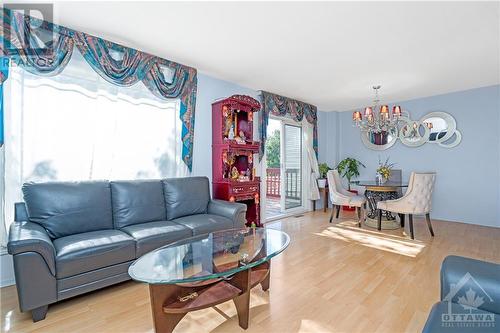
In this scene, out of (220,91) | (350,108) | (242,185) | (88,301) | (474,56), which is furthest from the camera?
(350,108)

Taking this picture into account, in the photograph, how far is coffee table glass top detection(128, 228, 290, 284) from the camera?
4.98 feet

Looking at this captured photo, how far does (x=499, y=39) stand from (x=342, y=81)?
177 centimetres

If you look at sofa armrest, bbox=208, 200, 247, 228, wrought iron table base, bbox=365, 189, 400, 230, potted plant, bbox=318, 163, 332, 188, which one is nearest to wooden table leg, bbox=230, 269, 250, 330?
sofa armrest, bbox=208, 200, 247, 228

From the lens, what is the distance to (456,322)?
1.07 metres

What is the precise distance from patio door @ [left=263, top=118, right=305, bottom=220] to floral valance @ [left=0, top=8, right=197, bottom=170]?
5.97 ft

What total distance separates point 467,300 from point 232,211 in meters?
2.20

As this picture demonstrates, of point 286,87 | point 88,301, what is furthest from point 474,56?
point 88,301

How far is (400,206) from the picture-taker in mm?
3781

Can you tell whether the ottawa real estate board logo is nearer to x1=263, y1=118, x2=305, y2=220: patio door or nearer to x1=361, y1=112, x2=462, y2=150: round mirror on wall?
x1=361, y1=112, x2=462, y2=150: round mirror on wall

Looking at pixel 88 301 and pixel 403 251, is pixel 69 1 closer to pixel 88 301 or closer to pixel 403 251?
pixel 88 301

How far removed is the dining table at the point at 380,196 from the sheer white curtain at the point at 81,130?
3076 millimetres

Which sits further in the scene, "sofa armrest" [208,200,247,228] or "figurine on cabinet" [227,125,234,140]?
"figurine on cabinet" [227,125,234,140]

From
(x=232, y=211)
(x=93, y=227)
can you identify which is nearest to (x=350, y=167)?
(x=232, y=211)

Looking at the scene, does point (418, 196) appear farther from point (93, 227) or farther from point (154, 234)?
point (93, 227)
